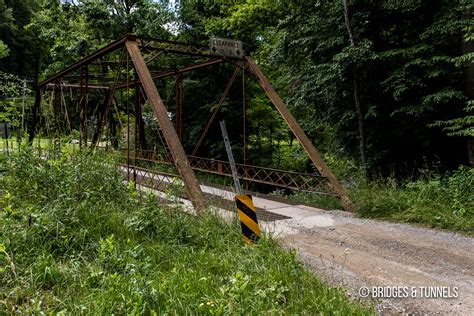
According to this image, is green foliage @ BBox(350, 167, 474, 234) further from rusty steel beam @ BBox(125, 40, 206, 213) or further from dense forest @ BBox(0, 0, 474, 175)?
rusty steel beam @ BBox(125, 40, 206, 213)

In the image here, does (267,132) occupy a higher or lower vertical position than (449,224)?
higher

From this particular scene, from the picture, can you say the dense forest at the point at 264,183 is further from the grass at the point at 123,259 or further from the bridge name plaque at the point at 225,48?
the bridge name plaque at the point at 225,48

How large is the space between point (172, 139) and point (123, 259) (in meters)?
2.59

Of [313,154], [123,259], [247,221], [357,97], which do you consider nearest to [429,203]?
[313,154]

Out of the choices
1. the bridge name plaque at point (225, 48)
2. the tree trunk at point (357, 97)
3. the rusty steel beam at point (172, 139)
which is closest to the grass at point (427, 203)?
the tree trunk at point (357, 97)

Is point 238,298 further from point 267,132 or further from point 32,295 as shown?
point 267,132

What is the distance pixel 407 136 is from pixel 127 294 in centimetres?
701

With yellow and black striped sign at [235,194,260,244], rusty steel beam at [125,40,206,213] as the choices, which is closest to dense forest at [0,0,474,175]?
rusty steel beam at [125,40,206,213]

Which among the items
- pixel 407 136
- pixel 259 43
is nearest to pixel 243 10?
pixel 259 43

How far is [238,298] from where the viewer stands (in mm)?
2428

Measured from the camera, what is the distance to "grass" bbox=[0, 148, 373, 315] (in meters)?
2.49

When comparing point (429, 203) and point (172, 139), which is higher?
point (172, 139)

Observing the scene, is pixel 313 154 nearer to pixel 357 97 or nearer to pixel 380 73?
pixel 357 97

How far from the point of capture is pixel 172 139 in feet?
17.5
